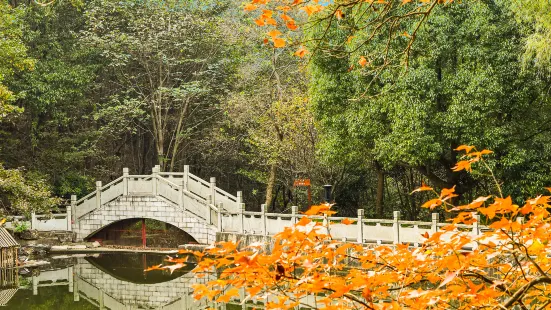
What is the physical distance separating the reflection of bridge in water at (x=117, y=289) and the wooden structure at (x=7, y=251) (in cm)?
88

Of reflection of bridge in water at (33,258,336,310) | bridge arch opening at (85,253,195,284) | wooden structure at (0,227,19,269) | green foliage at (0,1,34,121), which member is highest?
green foliage at (0,1,34,121)

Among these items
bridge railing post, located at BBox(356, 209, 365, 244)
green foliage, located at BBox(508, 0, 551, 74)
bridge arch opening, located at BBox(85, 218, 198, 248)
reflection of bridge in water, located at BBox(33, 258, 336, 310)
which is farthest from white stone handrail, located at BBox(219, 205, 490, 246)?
green foliage, located at BBox(508, 0, 551, 74)

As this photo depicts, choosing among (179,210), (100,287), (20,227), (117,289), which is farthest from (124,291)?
(20,227)

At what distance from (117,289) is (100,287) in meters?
0.49

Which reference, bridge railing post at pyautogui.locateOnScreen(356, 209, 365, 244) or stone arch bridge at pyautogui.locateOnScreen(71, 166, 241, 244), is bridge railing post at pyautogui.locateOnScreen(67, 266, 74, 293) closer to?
stone arch bridge at pyautogui.locateOnScreen(71, 166, 241, 244)

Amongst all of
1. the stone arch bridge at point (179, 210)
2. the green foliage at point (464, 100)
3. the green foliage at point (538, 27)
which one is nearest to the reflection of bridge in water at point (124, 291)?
the stone arch bridge at point (179, 210)

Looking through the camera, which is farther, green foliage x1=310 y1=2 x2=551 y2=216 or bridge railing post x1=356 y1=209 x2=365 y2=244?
green foliage x1=310 y1=2 x2=551 y2=216

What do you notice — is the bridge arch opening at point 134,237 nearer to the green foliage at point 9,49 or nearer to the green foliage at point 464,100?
the green foliage at point 9,49

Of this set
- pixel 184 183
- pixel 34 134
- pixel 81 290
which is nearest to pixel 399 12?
pixel 184 183

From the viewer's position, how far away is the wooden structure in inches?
717

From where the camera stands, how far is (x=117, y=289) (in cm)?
1719

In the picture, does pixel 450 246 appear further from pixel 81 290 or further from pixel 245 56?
pixel 245 56

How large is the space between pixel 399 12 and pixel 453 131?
3.25 m

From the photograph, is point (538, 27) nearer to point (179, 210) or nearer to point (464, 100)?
point (464, 100)
